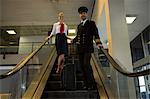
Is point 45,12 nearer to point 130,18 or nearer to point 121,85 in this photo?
point 130,18

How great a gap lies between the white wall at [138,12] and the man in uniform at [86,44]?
20.2 feet

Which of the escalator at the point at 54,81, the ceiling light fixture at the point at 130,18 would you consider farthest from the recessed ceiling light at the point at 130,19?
the escalator at the point at 54,81

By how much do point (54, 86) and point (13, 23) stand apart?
1002 cm

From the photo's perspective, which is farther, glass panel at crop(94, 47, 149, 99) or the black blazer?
the black blazer

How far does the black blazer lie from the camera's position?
475 centimetres

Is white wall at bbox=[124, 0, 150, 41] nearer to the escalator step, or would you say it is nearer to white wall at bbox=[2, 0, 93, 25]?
white wall at bbox=[2, 0, 93, 25]

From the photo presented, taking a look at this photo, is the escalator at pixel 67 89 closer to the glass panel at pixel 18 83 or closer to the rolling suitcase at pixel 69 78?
the rolling suitcase at pixel 69 78

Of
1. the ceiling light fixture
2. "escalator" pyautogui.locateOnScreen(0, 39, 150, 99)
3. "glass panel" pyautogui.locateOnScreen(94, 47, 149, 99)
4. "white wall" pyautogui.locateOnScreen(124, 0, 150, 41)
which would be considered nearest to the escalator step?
"escalator" pyautogui.locateOnScreen(0, 39, 150, 99)

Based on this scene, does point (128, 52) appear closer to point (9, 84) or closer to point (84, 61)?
point (84, 61)

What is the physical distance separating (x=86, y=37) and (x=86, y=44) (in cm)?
14

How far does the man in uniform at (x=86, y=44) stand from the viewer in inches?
185

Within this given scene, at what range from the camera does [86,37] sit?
15.8 ft

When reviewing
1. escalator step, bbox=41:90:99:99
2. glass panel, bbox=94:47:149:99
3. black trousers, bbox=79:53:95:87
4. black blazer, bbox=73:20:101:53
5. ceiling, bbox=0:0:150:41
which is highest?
ceiling, bbox=0:0:150:41

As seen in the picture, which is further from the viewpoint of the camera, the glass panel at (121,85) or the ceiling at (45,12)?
the ceiling at (45,12)
